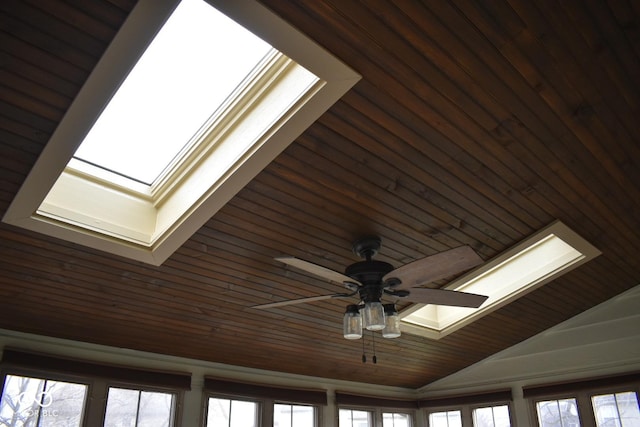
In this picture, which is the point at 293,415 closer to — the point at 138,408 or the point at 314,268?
the point at 138,408

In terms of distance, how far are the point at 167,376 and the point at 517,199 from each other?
3.23 metres

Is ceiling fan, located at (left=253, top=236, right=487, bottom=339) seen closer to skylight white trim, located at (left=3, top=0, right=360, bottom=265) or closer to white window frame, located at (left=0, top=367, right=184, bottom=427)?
skylight white trim, located at (left=3, top=0, right=360, bottom=265)

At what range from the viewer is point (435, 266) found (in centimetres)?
263

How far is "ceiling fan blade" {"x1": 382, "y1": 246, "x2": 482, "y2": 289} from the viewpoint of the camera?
2.53 meters

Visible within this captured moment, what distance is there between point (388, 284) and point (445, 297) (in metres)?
0.40

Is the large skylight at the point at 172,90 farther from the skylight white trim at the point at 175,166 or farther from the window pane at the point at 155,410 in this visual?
the window pane at the point at 155,410

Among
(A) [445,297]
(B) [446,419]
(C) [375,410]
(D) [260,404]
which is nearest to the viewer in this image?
(A) [445,297]

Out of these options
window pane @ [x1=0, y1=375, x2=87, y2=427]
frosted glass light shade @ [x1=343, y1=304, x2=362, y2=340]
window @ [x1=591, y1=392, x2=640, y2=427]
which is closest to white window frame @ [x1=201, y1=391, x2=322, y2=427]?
window pane @ [x1=0, y1=375, x2=87, y2=427]

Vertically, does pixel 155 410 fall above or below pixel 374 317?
below

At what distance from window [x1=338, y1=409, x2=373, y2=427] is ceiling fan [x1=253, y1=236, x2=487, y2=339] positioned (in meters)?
3.56

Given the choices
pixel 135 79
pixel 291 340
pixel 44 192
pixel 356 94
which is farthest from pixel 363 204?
pixel 291 340

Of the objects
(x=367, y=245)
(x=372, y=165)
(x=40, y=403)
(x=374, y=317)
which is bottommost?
(x=40, y=403)

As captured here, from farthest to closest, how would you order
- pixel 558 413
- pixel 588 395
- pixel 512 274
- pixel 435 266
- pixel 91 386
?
pixel 558 413
pixel 588 395
pixel 512 274
pixel 91 386
pixel 435 266
